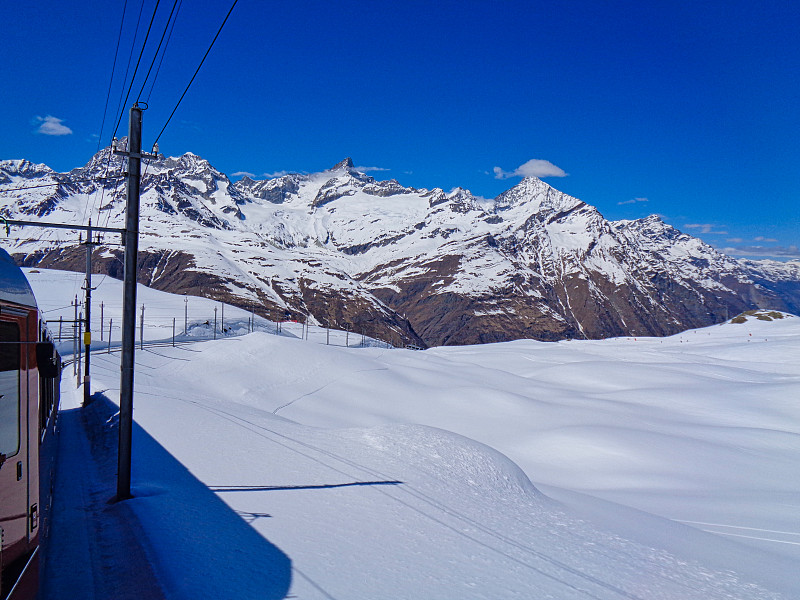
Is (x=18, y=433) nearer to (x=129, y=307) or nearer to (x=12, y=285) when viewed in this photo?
(x=12, y=285)

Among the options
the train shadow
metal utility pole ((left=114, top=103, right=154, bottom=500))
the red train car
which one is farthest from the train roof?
the train shadow

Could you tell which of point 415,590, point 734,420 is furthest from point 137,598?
point 734,420

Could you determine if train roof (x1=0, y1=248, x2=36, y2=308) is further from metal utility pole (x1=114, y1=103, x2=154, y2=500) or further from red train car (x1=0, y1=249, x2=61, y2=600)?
metal utility pole (x1=114, y1=103, x2=154, y2=500)

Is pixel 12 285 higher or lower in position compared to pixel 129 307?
higher

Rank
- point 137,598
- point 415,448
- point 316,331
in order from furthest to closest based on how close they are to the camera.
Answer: point 316,331 → point 415,448 → point 137,598

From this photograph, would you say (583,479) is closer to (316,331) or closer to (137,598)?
(137,598)

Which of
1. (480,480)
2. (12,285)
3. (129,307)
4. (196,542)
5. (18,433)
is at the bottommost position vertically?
(480,480)

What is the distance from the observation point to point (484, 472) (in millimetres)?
15258

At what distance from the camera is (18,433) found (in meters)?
5.84

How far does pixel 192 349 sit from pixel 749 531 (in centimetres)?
4521

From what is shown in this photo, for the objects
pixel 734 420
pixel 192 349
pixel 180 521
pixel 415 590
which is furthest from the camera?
pixel 192 349

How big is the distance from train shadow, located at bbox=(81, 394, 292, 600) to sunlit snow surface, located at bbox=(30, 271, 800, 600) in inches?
2.9

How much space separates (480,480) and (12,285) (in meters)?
11.7

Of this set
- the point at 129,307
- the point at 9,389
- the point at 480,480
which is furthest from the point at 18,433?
the point at 480,480
